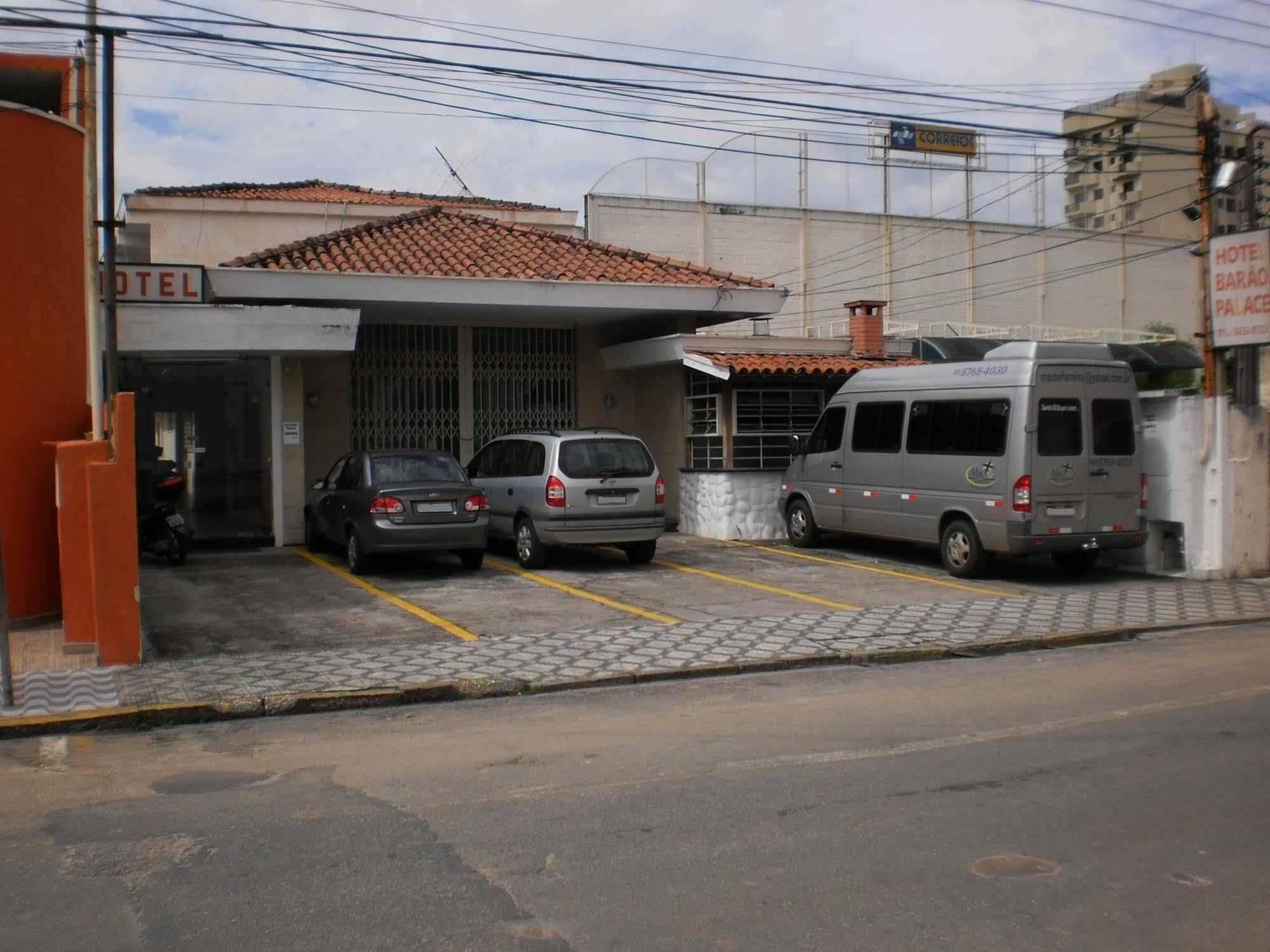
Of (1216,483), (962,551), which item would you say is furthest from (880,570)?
(1216,483)

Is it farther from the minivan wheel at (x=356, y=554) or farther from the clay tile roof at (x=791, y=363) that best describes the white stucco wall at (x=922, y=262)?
the minivan wheel at (x=356, y=554)

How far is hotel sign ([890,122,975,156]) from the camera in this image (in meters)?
41.9

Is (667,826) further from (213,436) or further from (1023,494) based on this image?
(213,436)

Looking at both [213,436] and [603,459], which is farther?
[213,436]

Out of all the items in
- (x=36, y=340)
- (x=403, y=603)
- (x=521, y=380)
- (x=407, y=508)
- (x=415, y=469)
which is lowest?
(x=403, y=603)

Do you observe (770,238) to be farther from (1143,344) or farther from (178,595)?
(178,595)

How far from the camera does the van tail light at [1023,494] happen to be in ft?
43.5

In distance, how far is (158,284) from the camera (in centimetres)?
1515

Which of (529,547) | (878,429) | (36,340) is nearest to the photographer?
(36,340)

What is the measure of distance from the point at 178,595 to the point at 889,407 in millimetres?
8938

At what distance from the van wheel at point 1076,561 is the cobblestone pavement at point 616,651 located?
5.72 feet

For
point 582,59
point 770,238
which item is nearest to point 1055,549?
point 582,59

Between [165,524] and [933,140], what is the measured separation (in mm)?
35183

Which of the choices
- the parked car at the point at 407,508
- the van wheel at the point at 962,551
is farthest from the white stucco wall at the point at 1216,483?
the parked car at the point at 407,508
